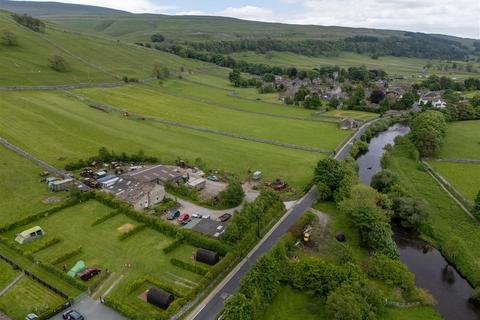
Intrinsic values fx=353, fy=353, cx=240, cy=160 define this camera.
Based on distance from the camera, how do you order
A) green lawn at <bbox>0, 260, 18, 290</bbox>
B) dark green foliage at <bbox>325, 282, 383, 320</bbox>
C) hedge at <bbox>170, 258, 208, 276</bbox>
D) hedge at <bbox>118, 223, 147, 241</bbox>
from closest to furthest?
dark green foliage at <bbox>325, 282, 383, 320</bbox> → green lawn at <bbox>0, 260, 18, 290</bbox> → hedge at <bbox>170, 258, 208, 276</bbox> → hedge at <bbox>118, 223, 147, 241</bbox>

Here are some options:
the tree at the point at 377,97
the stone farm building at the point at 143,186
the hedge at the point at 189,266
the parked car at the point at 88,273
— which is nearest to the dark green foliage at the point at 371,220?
the hedge at the point at 189,266

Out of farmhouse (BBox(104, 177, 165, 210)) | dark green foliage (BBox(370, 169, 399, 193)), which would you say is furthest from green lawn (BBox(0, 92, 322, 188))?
farmhouse (BBox(104, 177, 165, 210))

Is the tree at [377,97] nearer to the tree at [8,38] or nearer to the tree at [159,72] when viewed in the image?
the tree at [159,72]

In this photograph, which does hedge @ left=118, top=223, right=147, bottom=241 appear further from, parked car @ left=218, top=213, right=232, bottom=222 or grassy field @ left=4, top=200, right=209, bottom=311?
parked car @ left=218, top=213, right=232, bottom=222

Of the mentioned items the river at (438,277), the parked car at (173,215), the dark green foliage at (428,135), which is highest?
the dark green foliage at (428,135)

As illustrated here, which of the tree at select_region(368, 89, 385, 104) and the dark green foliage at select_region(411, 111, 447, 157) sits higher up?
the tree at select_region(368, 89, 385, 104)
